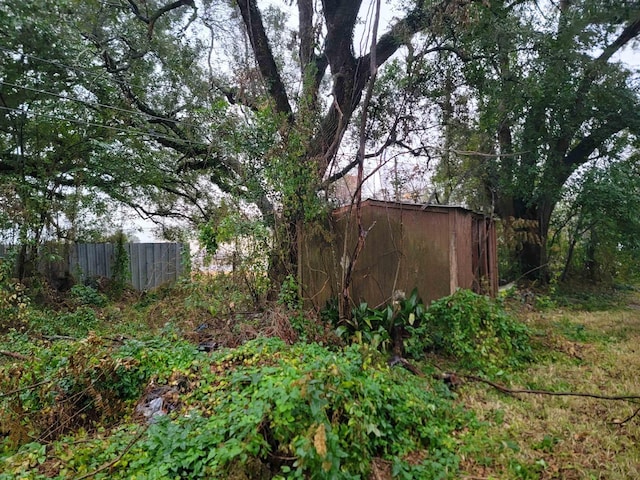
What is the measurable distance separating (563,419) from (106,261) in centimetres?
843

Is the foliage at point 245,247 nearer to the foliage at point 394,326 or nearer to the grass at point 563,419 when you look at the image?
the foliage at point 394,326

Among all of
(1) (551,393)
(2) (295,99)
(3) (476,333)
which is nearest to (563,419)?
(1) (551,393)

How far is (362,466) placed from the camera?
6.20ft

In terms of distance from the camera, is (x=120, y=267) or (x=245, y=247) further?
(x=120, y=267)

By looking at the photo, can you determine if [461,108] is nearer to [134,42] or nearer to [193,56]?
[193,56]

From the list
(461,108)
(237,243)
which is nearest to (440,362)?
(237,243)

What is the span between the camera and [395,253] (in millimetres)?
4746

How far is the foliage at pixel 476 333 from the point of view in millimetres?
3617

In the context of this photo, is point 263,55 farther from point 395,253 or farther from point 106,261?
point 106,261

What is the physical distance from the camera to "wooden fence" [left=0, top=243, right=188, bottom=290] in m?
6.87

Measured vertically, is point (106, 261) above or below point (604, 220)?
below

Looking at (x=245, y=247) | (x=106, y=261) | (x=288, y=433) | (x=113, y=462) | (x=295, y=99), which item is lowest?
(x=113, y=462)

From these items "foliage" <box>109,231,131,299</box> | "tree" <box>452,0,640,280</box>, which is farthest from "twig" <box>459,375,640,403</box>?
"foliage" <box>109,231,131,299</box>

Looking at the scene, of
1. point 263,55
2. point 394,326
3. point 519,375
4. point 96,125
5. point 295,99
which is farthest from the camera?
point 96,125
